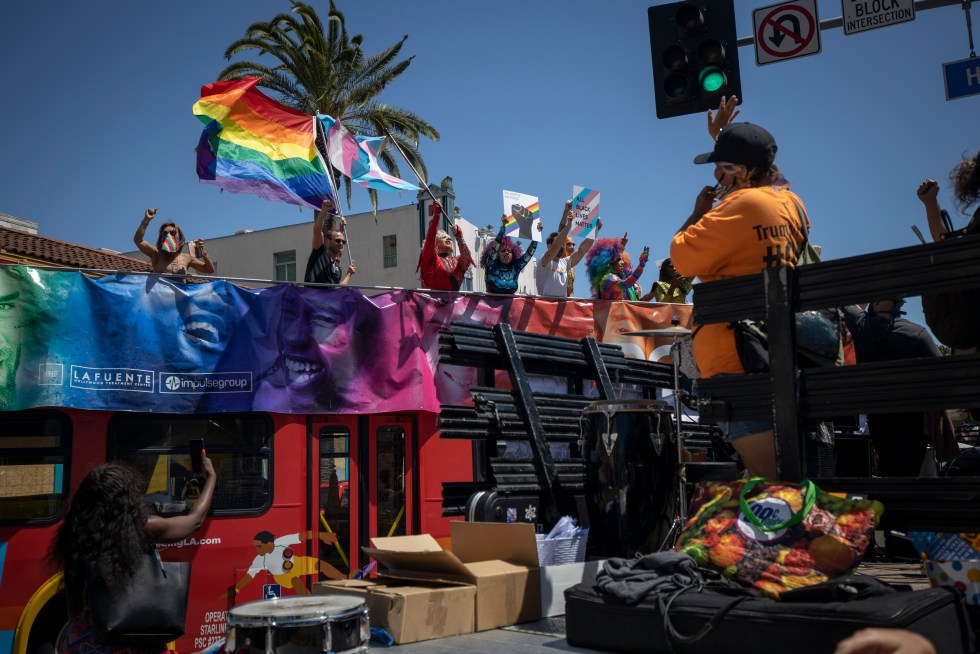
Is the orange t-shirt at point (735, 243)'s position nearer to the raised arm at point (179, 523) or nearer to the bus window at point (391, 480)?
the raised arm at point (179, 523)

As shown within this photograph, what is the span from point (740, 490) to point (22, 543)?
22.5 ft

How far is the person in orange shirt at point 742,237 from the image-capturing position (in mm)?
4262

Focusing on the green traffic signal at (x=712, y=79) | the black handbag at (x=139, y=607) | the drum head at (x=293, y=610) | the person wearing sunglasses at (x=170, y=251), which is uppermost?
the green traffic signal at (x=712, y=79)

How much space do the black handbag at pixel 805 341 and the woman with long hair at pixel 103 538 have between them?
3362 millimetres

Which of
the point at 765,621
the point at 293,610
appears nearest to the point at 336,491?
the point at 293,610

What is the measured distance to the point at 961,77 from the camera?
37.5 ft

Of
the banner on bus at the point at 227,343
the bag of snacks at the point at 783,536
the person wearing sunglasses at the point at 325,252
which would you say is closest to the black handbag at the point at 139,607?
the bag of snacks at the point at 783,536

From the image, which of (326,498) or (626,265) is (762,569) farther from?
(626,265)

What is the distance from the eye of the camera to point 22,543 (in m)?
7.75

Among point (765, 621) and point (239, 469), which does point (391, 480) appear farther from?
point (765, 621)

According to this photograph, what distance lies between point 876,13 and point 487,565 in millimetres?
9499

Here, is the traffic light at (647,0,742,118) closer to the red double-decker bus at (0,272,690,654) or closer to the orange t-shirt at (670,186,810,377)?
the red double-decker bus at (0,272,690,654)

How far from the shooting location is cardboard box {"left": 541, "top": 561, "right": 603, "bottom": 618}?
4.32m

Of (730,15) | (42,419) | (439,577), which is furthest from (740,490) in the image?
(730,15)
